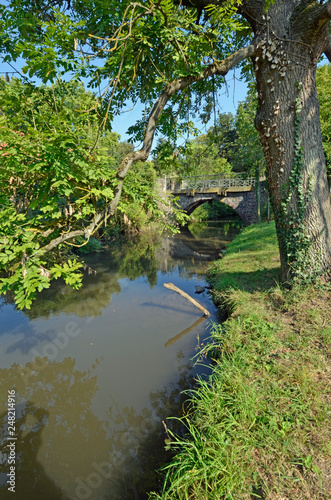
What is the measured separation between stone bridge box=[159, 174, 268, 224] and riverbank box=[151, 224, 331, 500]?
51.2 feet

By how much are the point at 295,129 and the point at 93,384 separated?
19.6 ft

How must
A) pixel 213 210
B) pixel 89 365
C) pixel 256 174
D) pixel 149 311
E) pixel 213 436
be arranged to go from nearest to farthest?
pixel 213 436, pixel 89 365, pixel 149 311, pixel 256 174, pixel 213 210

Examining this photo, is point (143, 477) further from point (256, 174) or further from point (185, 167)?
point (256, 174)

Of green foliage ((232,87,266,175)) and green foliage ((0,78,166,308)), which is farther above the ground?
green foliage ((232,87,266,175))

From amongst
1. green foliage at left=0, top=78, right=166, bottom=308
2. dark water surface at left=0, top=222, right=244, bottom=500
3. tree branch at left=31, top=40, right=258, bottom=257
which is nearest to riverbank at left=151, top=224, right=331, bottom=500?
dark water surface at left=0, top=222, right=244, bottom=500

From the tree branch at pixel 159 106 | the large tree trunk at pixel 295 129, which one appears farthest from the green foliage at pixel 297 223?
the tree branch at pixel 159 106

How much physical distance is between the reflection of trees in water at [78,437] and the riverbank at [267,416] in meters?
0.53

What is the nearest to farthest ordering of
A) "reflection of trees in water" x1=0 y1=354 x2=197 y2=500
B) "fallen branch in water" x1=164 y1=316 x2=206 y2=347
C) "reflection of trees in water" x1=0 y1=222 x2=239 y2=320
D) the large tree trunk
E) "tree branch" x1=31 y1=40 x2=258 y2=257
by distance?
1. "tree branch" x1=31 y1=40 x2=258 y2=257
2. "reflection of trees in water" x1=0 y1=354 x2=197 y2=500
3. the large tree trunk
4. "fallen branch in water" x1=164 y1=316 x2=206 y2=347
5. "reflection of trees in water" x1=0 y1=222 x2=239 y2=320

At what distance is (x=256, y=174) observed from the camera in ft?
61.7

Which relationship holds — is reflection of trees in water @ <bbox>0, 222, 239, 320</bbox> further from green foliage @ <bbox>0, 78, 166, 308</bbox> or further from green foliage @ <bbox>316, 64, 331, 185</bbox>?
green foliage @ <bbox>316, 64, 331, 185</bbox>

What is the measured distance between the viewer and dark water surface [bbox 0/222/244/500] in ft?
10.7

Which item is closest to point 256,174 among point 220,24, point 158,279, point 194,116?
point 158,279

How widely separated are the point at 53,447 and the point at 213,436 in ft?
8.00

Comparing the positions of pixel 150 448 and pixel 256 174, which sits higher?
pixel 256 174
